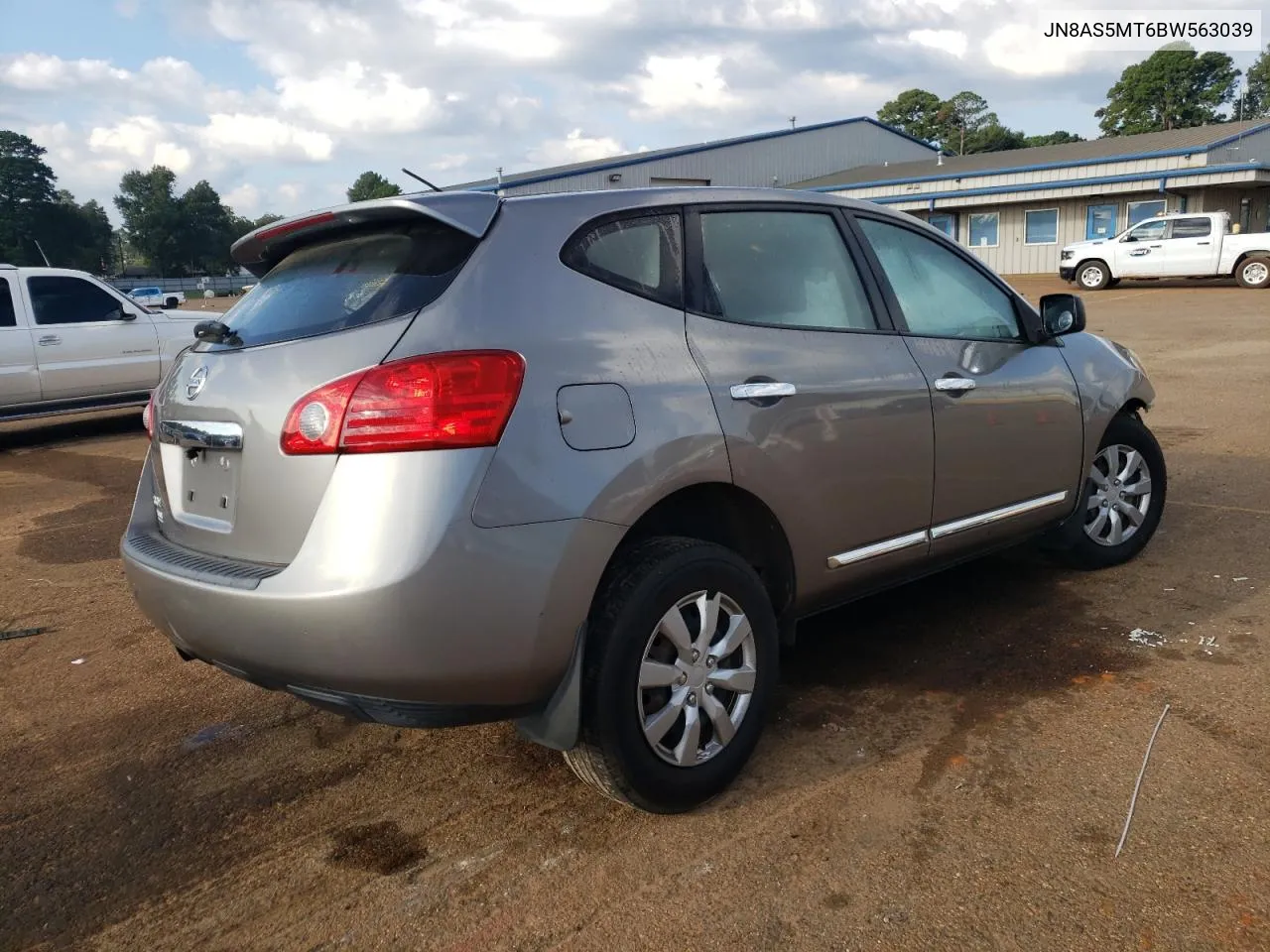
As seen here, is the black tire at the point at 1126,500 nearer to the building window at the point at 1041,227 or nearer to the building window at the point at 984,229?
the building window at the point at 1041,227


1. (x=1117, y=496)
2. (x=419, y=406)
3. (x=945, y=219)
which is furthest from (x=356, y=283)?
(x=945, y=219)

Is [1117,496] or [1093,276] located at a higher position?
[1093,276]

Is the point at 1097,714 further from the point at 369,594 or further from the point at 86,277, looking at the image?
the point at 86,277

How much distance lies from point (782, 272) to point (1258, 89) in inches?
3891

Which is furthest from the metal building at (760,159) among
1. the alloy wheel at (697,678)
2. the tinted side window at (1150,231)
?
the alloy wheel at (697,678)

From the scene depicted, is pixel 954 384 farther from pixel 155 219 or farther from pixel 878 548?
pixel 155 219

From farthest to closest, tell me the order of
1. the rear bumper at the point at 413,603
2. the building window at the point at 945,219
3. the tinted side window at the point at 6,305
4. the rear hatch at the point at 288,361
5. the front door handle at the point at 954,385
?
the building window at the point at 945,219 → the tinted side window at the point at 6,305 → the front door handle at the point at 954,385 → the rear hatch at the point at 288,361 → the rear bumper at the point at 413,603

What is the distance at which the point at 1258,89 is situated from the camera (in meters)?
82.8

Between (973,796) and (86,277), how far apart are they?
10584mm

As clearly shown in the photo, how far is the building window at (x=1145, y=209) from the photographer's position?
3186 centimetres

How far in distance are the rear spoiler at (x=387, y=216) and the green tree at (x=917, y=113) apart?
96.0 metres

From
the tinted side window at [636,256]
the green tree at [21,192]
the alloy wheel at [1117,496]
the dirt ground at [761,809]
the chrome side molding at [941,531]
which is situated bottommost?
the dirt ground at [761,809]

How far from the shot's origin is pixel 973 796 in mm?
2859

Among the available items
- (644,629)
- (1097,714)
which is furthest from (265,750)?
(1097,714)
